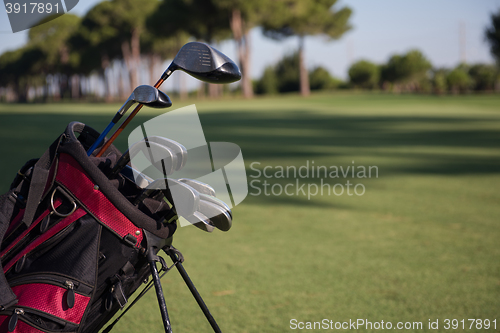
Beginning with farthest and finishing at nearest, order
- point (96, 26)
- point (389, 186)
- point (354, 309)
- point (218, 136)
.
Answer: point (96, 26) < point (218, 136) < point (389, 186) < point (354, 309)

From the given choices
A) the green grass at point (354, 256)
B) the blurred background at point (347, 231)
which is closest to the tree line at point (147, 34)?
the blurred background at point (347, 231)

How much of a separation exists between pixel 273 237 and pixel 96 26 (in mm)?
52557

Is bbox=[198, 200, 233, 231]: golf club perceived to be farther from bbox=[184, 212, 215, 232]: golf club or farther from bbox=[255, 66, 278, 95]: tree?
bbox=[255, 66, 278, 95]: tree

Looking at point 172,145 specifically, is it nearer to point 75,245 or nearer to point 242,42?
point 75,245

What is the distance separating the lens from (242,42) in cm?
3628

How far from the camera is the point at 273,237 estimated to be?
3920 millimetres

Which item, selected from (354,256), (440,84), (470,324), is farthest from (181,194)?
(440,84)

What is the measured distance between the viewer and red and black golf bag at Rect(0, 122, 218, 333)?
1.32m

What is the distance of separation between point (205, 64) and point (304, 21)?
39375mm

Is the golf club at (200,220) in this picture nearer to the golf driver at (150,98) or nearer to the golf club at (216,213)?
the golf club at (216,213)

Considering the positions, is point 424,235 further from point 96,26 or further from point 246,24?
point 96,26

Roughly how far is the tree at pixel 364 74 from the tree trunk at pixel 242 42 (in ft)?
46.2

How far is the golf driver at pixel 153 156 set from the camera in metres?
1.33

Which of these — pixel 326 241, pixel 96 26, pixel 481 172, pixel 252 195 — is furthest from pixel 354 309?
pixel 96 26
